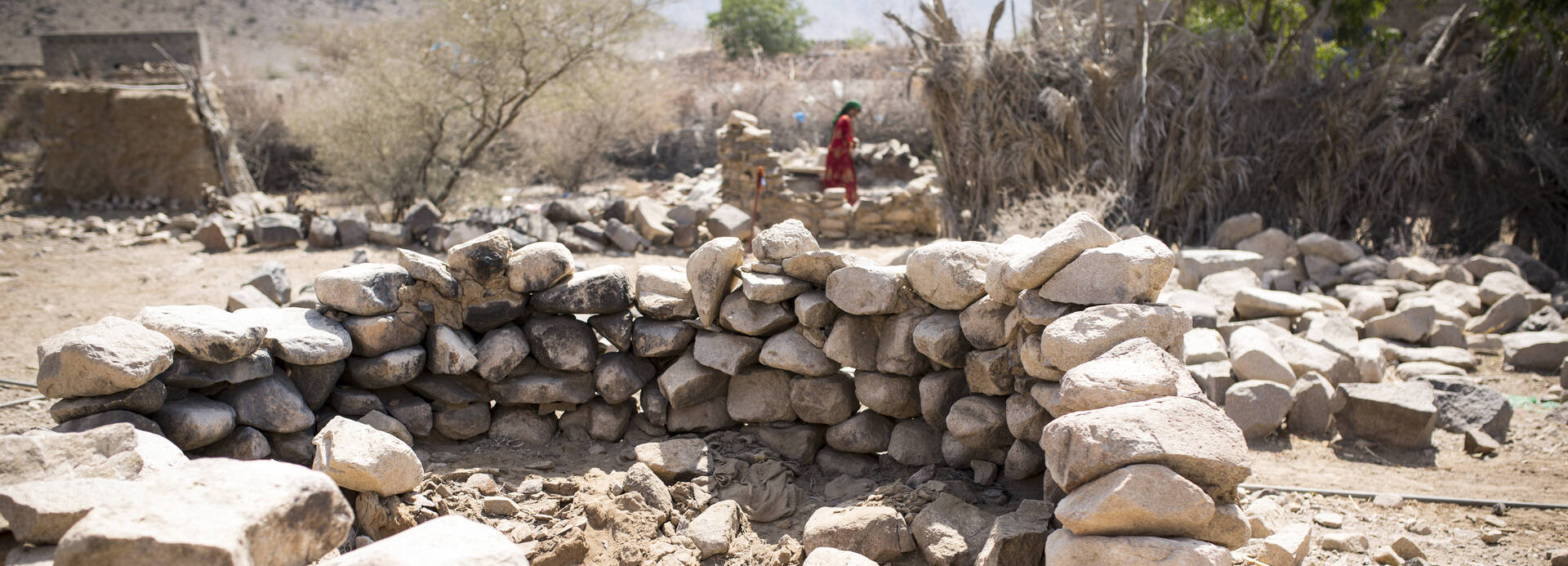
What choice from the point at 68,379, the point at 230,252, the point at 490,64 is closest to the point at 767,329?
the point at 68,379

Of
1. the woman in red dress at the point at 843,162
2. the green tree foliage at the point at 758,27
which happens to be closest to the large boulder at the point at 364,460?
the woman in red dress at the point at 843,162

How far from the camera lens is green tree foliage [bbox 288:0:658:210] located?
11977 mm

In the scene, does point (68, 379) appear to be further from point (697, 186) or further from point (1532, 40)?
point (697, 186)

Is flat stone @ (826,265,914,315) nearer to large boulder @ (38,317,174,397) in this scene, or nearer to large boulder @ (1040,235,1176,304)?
large boulder @ (1040,235,1176,304)

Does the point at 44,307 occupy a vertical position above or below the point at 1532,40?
below

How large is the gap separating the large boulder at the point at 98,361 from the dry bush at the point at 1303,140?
7288mm

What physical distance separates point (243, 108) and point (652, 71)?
8.16 m

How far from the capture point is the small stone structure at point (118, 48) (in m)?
23.5

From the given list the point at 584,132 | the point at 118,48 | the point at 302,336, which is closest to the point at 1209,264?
the point at 302,336

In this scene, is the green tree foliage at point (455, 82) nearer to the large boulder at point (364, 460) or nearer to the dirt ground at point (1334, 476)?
the dirt ground at point (1334, 476)

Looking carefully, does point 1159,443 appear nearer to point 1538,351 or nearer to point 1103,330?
point 1103,330

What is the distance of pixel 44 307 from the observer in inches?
280

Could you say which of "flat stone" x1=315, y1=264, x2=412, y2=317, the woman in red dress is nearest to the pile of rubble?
"flat stone" x1=315, y1=264, x2=412, y2=317

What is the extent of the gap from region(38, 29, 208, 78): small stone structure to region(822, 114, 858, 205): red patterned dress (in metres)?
19.0
